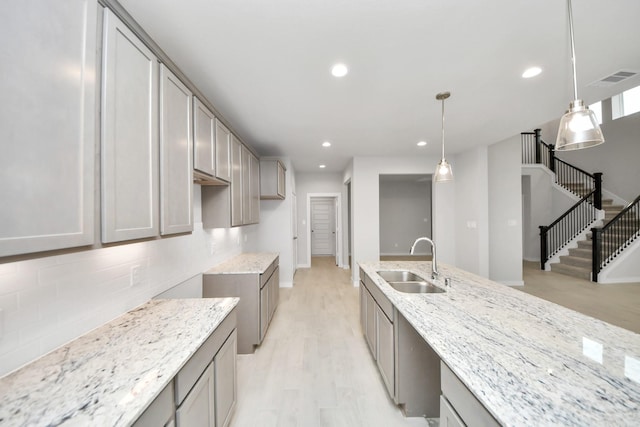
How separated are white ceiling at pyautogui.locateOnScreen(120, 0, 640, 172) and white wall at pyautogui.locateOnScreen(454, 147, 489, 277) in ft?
4.57

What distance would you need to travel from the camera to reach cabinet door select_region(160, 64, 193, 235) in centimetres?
140

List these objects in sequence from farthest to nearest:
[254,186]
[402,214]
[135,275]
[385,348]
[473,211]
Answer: [402,214], [473,211], [254,186], [385,348], [135,275]

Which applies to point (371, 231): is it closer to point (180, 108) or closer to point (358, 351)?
point (358, 351)

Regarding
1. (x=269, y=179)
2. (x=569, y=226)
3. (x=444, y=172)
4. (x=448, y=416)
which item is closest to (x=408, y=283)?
(x=444, y=172)

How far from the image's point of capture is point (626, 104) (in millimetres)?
6094

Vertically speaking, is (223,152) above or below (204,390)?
above

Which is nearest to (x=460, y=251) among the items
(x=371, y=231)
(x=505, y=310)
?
(x=371, y=231)

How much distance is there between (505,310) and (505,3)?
1.81 metres

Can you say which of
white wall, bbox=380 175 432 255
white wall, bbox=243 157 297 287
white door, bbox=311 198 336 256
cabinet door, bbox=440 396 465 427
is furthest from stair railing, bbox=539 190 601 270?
cabinet door, bbox=440 396 465 427

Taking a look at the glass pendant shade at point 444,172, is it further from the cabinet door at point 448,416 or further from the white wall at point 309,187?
the white wall at point 309,187

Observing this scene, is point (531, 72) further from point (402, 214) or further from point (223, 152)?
point (402, 214)

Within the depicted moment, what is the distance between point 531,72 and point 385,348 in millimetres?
2671

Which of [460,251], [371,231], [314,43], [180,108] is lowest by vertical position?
[460,251]

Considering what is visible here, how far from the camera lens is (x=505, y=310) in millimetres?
1473
